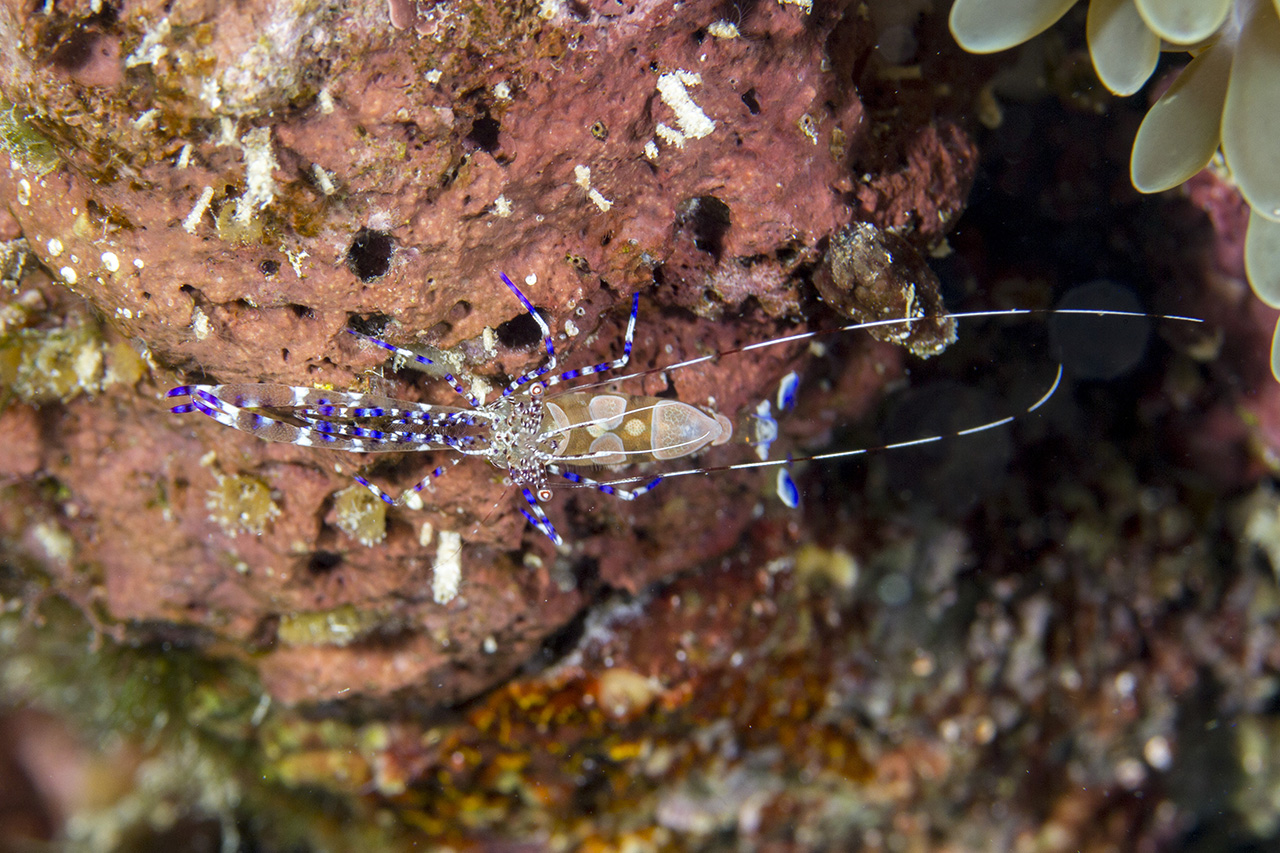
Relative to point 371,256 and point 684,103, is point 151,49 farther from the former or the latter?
point 684,103

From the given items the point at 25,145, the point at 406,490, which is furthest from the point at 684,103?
the point at 25,145

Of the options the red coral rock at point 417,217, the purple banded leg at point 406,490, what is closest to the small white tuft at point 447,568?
the red coral rock at point 417,217

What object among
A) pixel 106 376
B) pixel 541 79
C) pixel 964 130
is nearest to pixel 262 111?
pixel 541 79

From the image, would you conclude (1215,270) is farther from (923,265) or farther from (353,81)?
(353,81)

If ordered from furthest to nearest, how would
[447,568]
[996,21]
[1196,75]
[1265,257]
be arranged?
[447,568] < [1265,257] < [1196,75] < [996,21]

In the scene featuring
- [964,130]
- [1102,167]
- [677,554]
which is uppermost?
[1102,167]

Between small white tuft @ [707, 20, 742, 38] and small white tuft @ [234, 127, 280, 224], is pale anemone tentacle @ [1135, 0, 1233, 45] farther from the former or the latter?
small white tuft @ [234, 127, 280, 224]
